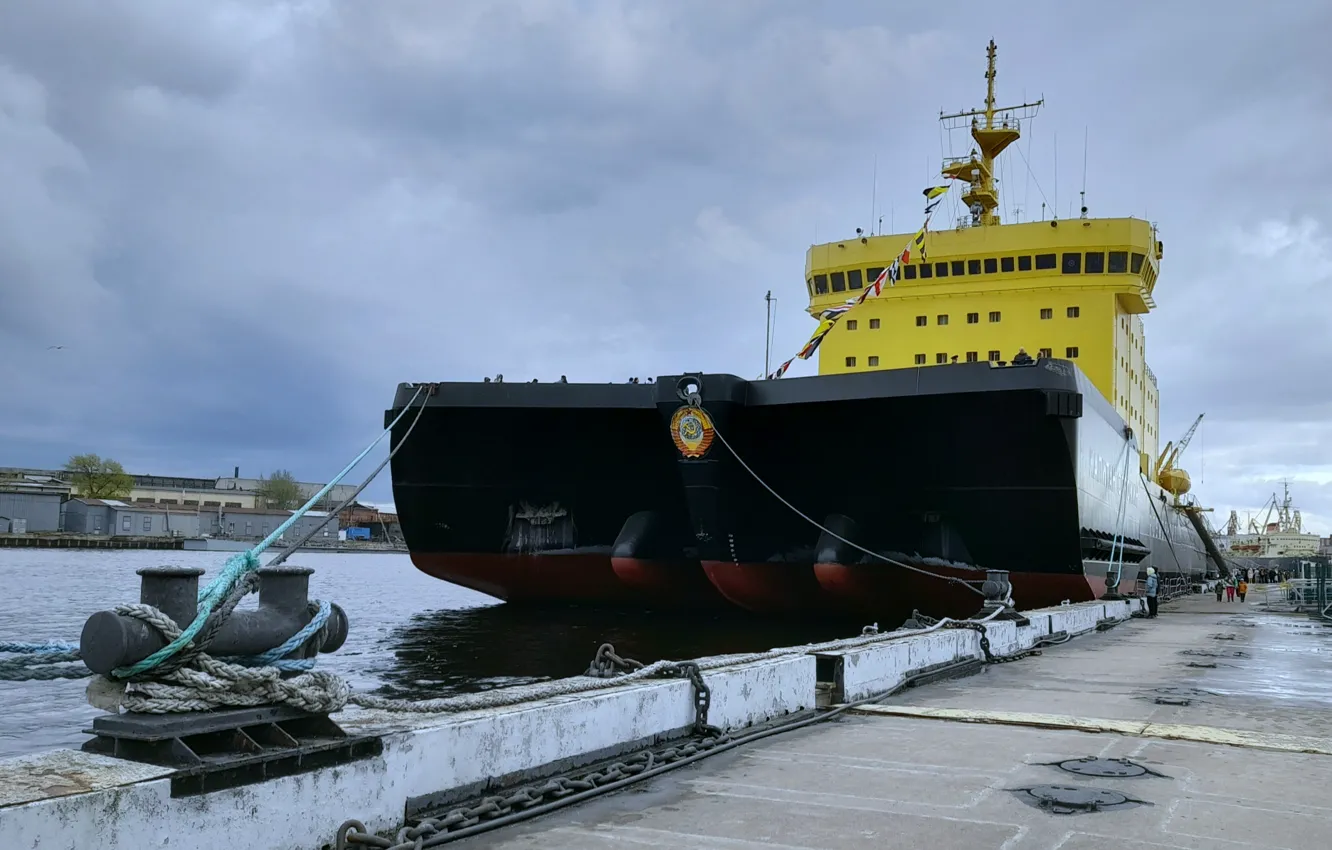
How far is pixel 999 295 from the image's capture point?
78.7 ft

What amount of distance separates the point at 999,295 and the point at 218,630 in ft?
75.0

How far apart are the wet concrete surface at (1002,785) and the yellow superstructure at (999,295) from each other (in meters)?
16.3

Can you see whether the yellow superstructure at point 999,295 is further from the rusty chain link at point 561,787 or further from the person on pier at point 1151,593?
the rusty chain link at point 561,787

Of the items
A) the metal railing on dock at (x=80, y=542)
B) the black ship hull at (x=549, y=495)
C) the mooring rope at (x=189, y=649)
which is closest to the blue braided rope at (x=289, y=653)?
the mooring rope at (x=189, y=649)

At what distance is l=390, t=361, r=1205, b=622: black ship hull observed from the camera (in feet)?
53.8

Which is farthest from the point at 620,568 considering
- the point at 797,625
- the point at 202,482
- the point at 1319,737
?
the point at 202,482

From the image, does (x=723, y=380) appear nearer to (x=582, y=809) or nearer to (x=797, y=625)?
(x=797, y=625)

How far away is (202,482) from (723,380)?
420ft

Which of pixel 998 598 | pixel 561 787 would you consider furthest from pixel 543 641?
pixel 561 787

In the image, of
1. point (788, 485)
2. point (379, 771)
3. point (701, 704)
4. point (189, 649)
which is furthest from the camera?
point (788, 485)

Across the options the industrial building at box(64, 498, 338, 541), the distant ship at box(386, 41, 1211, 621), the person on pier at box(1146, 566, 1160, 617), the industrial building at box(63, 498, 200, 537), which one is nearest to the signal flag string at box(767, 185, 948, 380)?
the distant ship at box(386, 41, 1211, 621)

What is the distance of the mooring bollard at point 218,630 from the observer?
309 cm

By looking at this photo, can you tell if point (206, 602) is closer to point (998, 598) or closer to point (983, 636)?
point (983, 636)

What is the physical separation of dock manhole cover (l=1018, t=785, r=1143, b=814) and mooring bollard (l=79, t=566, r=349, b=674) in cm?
300
